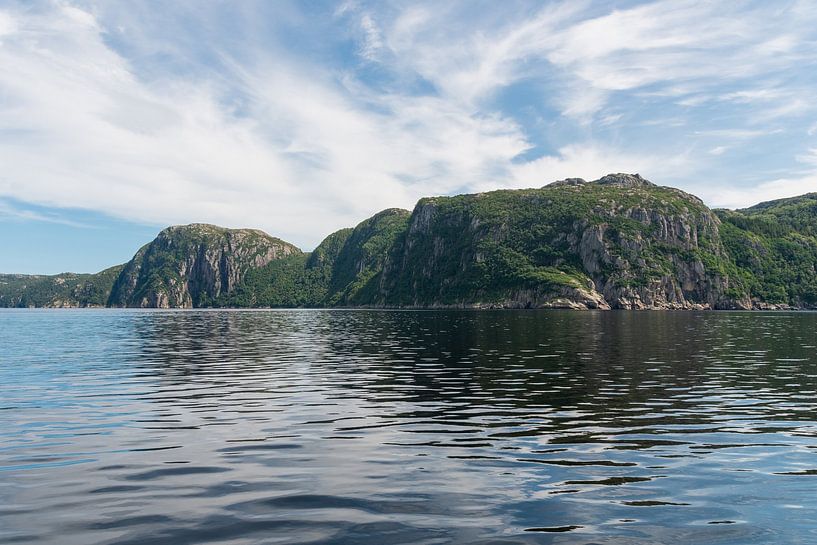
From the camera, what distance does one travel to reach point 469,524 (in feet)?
38.5

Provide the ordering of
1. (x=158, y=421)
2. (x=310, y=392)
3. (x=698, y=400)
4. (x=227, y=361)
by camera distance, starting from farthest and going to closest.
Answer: (x=227, y=361), (x=310, y=392), (x=698, y=400), (x=158, y=421)

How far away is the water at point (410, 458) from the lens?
38.5 ft

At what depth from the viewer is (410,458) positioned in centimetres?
1755

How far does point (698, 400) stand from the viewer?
94.7 feet

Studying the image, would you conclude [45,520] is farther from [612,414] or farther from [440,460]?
[612,414]

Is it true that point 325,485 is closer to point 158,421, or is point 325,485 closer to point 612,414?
point 158,421

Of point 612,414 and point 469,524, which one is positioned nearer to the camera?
point 469,524

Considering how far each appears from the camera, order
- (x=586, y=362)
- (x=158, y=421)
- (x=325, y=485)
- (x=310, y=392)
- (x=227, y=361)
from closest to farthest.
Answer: (x=325, y=485) → (x=158, y=421) → (x=310, y=392) → (x=586, y=362) → (x=227, y=361)

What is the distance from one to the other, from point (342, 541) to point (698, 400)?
2437cm

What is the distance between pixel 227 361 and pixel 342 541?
140 ft

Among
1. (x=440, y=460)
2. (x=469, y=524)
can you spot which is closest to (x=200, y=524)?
(x=469, y=524)

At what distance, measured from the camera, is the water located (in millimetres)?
11742

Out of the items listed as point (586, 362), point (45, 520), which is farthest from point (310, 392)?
point (586, 362)

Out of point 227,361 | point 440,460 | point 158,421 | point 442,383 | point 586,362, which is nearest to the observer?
point 440,460
